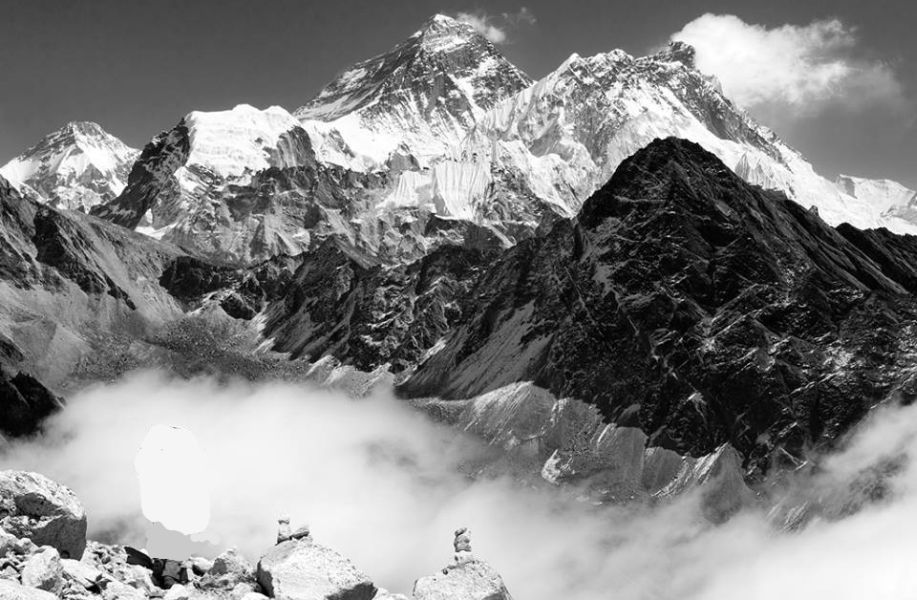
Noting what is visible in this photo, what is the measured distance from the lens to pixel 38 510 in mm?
27047

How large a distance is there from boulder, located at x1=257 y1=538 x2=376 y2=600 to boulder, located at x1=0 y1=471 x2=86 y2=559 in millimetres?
5361

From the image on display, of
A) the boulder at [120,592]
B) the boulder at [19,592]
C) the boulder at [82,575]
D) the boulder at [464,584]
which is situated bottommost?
the boulder at [120,592]

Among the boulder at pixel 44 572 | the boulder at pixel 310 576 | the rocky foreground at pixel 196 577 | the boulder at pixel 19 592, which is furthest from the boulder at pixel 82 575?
the boulder at pixel 310 576

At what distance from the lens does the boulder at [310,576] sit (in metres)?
25.8

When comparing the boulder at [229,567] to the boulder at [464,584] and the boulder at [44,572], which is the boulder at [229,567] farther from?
the boulder at [464,584]

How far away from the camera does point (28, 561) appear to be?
78.3 feet

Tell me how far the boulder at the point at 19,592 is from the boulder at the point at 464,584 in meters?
8.85

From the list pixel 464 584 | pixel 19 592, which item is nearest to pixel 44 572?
pixel 19 592

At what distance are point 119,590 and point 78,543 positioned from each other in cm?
292

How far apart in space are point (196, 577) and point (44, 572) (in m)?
6.31

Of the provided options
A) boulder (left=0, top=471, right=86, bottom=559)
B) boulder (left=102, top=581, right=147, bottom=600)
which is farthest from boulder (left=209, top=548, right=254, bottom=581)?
boulder (left=0, top=471, right=86, bottom=559)

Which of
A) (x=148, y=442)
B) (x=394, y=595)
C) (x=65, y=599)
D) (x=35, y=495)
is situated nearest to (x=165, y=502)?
(x=148, y=442)

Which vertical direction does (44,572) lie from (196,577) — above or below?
above

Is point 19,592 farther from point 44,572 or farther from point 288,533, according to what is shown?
point 288,533
